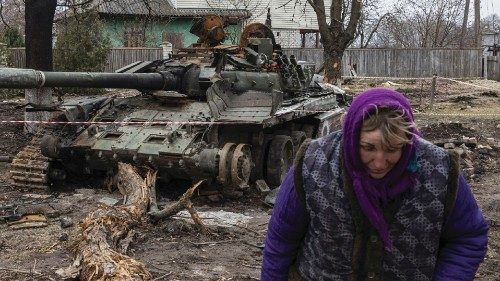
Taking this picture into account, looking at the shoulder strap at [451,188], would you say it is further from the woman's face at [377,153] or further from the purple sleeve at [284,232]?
the purple sleeve at [284,232]

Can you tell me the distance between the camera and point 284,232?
2605 mm

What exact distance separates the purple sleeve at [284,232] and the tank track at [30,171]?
7.20 meters

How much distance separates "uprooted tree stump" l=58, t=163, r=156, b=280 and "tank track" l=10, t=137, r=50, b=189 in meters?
1.19

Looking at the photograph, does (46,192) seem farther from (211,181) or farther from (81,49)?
(81,49)

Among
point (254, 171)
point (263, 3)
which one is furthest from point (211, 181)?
point (263, 3)

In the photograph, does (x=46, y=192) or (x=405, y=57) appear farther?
(x=405, y=57)

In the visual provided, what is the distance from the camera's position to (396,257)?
2.46 m

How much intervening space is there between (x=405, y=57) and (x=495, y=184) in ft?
74.1

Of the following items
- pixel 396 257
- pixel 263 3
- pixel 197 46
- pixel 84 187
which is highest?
pixel 263 3

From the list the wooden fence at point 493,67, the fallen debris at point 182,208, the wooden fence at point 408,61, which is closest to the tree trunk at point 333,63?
the wooden fence at point 408,61

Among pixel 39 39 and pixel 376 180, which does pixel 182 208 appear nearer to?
pixel 376 180

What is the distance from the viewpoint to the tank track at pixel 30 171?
932 cm

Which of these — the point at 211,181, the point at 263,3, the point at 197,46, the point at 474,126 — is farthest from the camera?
the point at 263,3

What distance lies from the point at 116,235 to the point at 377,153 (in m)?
4.34
